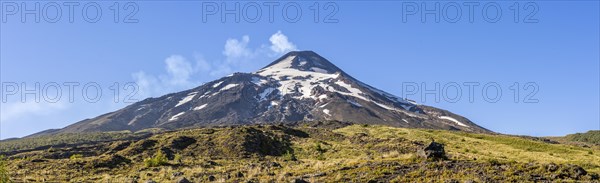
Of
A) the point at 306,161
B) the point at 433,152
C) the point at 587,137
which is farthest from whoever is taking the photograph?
the point at 587,137

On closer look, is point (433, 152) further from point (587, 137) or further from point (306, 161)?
point (587, 137)

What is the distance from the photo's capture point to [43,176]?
117 feet

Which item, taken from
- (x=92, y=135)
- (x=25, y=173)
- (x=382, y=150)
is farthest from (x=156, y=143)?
(x=92, y=135)

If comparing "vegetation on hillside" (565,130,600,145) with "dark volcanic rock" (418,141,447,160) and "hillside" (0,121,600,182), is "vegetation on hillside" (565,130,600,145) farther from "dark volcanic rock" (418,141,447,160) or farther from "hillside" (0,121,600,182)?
"dark volcanic rock" (418,141,447,160)

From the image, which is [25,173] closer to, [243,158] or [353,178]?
[243,158]

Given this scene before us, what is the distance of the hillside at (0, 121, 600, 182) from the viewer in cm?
2583

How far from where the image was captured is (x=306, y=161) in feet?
131

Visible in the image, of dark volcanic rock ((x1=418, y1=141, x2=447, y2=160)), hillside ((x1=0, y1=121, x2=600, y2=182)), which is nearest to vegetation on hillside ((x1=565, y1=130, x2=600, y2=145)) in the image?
hillside ((x1=0, y1=121, x2=600, y2=182))

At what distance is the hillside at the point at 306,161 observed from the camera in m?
25.8

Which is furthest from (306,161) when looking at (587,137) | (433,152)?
(587,137)

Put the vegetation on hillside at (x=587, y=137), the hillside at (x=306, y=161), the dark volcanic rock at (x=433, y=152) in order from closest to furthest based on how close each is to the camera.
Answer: the hillside at (x=306, y=161), the dark volcanic rock at (x=433, y=152), the vegetation on hillside at (x=587, y=137)

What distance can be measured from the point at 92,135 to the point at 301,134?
98.8m

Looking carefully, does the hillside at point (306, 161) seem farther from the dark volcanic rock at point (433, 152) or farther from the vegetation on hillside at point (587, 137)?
the vegetation on hillside at point (587, 137)

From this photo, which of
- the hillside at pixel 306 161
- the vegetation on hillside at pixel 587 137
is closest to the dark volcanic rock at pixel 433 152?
the hillside at pixel 306 161
